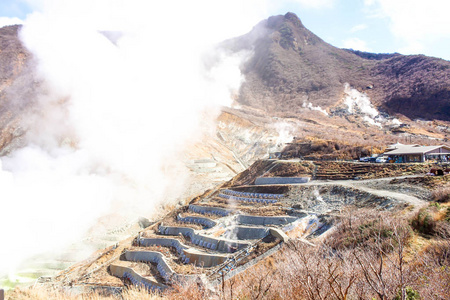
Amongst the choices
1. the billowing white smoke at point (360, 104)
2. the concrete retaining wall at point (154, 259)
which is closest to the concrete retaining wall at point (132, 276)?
the concrete retaining wall at point (154, 259)

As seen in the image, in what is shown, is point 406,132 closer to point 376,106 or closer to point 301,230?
point 376,106

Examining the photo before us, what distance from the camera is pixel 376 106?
87.7 m

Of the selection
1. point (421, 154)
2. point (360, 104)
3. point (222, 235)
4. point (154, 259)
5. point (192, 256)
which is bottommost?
point (154, 259)

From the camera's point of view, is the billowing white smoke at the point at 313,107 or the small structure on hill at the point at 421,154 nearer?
the small structure on hill at the point at 421,154

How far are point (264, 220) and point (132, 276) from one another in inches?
395

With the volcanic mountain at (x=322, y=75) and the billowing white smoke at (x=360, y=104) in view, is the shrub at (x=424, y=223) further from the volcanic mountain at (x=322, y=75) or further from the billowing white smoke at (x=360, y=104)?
the volcanic mountain at (x=322, y=75)

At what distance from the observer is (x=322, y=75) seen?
11044 cm

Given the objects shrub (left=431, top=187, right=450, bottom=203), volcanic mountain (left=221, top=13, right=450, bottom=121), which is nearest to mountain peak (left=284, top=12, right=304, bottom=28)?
volcanic mountain (left=221, top=13, right=450, bottom=121)

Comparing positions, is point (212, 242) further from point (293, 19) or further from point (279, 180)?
point (293, 19)

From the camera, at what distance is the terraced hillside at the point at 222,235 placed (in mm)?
17812

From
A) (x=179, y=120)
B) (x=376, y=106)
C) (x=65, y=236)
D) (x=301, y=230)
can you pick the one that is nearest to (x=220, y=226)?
(x=301, y=230)

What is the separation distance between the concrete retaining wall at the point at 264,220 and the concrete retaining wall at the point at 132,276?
8609mm

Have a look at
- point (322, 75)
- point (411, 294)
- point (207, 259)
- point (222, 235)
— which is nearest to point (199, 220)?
point (222, 235)

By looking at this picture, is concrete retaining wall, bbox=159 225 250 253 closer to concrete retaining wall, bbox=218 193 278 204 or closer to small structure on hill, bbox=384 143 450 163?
concrete retaining wall, bbox=218 193 278 204
